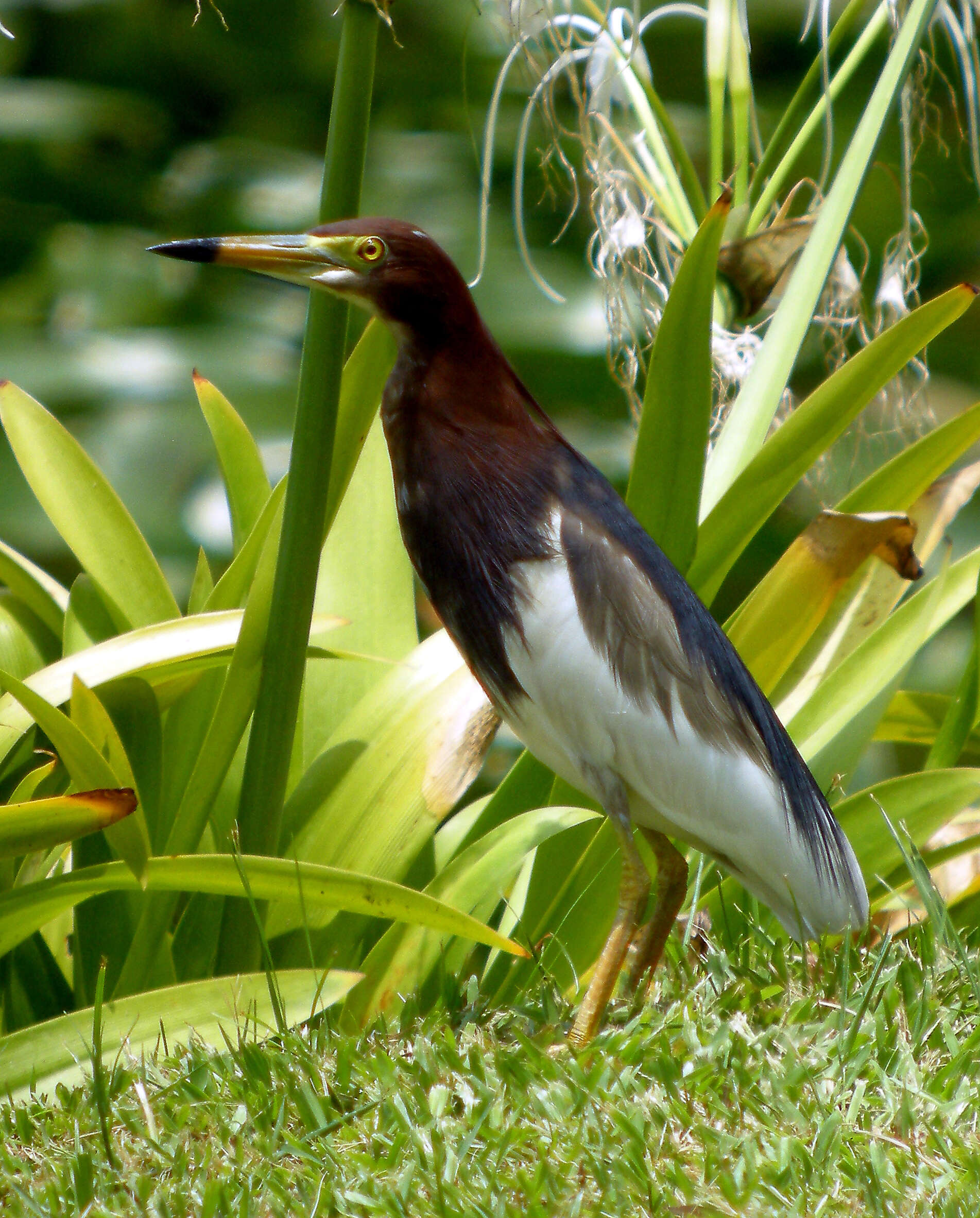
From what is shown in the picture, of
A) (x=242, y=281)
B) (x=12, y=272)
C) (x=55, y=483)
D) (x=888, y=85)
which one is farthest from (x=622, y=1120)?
(x=12, y=272)

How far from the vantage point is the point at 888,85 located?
1974 mm

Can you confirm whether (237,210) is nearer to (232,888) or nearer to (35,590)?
(35,590)

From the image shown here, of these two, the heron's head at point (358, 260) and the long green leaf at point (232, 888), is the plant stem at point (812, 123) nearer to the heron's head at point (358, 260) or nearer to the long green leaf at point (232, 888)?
the heron's head at point (358, 260)

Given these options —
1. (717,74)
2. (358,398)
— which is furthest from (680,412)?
(717,74)

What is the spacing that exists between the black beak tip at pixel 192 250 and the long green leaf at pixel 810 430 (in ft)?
2.89

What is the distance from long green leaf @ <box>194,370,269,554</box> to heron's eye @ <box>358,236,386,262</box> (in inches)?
25.3

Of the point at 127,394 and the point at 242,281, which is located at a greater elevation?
the point at 242,281

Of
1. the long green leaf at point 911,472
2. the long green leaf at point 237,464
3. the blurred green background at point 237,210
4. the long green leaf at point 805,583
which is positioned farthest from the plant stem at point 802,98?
the blurred green background at point 237,210

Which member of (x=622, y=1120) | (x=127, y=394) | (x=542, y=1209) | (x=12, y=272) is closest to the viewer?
(x=542, y=1209)

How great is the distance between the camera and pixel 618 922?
1628 millimetres

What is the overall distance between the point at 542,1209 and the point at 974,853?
164cm

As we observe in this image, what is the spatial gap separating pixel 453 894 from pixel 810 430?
0.92 meters

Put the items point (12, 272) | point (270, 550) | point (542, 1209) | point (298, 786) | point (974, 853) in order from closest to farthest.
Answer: point (542, 1209), point (270, 550), point (298, 786), point (974, 853), point (12, 272)

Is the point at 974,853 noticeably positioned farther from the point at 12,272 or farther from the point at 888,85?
the point at 12,272
